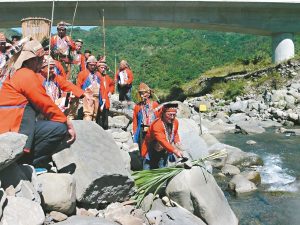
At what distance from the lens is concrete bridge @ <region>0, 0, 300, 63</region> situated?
67.6 feet

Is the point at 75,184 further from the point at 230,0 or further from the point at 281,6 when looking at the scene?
the point at 281,6

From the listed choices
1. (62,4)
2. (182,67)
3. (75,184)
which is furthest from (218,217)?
(182,67)

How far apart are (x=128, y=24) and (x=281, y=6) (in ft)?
24.3

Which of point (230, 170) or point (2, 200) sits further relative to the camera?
point (230, 170)

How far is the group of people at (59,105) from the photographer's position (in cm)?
430

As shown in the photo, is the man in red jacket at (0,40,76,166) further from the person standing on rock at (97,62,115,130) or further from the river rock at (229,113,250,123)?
the river rock at (229,113,250,123)

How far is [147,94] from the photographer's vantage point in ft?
22.4

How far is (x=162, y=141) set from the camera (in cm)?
575

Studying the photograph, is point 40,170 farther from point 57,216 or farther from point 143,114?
point 143,114

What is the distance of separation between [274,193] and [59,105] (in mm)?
3640

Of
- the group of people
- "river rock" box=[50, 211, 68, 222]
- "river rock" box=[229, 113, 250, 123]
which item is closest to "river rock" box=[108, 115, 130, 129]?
the group of people

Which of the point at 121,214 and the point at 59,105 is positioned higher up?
the point at 59,105

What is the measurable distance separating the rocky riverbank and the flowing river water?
828 millimetres

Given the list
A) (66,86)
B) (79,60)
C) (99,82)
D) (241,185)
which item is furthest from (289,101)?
(66,86)
